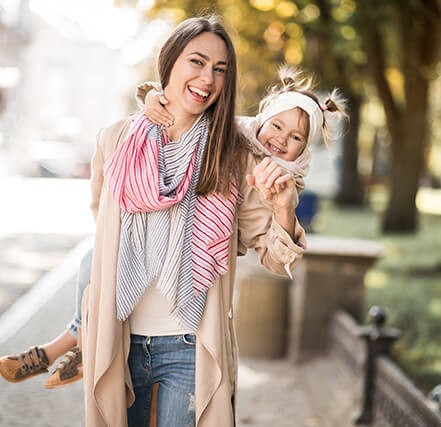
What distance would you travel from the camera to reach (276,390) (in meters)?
6.82

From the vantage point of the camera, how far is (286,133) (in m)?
2.85

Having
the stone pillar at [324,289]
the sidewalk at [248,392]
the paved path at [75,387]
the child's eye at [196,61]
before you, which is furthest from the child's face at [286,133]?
the stone pillar at [324,289]

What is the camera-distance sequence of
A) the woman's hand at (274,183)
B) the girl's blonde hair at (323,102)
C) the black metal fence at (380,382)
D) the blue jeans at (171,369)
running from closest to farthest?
the woman's hand at (274,183) → the blue jeans at (171,369) → the girl's blonde hair at (323,102) → the black metal fence at (380,382)

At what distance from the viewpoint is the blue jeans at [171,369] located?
8.91 ft

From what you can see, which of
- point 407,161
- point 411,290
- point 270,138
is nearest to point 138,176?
point 270,138

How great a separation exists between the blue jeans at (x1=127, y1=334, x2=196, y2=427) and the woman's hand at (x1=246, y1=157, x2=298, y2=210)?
56 centimetres

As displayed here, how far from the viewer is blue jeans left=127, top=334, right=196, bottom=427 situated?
2.72 metres

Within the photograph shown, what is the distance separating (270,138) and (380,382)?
A: 10.5 ft

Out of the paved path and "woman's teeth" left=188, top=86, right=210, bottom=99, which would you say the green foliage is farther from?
"woman's teeth" left=188, top=86, right=210, bottom=99

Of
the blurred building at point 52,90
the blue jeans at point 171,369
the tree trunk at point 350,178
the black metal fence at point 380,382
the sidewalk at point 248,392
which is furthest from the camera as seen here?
the tree trunk at point 350,178

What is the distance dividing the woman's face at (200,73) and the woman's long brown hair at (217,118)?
2 cm

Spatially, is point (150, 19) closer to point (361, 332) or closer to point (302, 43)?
point (302, 43)

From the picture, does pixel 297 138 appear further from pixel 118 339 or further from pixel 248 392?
pixel 248 392

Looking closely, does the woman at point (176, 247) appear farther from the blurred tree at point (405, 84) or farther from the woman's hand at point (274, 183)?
the blurred tree at point (405, 84)
